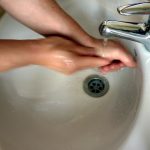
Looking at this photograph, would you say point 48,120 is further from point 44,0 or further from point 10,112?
point 44,0

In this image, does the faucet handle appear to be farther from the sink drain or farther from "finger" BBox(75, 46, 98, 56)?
the sink drain

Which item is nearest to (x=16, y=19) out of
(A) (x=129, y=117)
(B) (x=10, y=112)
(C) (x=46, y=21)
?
(C) (x=46, y=21)

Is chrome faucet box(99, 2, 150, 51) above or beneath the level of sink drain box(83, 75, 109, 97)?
beneath

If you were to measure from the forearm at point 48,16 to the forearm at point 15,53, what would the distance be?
0.27 ft

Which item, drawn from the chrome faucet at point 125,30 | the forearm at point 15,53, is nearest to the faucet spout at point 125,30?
the chrome faucet at point 125,30

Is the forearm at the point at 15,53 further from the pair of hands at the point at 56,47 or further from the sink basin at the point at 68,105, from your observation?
the sink basin at the point at 68,105

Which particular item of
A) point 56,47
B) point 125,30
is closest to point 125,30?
point 125,30

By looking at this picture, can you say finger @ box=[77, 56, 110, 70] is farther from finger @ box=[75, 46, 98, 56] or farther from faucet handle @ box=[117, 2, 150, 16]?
faucet handle @ box=[117, 2, 150, 16]

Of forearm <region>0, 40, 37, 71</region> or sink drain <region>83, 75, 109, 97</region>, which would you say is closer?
forearm <region>0, 40, 37, 71</region>

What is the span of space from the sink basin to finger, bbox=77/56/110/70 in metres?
0.07

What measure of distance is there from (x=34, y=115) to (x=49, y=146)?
83mm

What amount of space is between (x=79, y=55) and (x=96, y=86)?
0.13 m

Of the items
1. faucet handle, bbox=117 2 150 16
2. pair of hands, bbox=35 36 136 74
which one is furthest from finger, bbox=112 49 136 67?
faucet handle, bbox=117 2 150 16

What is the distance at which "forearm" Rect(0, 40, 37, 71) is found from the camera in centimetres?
52
